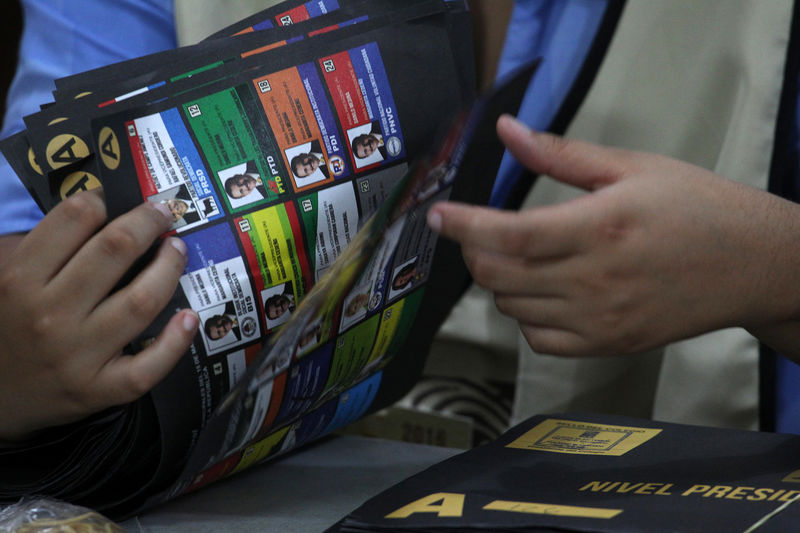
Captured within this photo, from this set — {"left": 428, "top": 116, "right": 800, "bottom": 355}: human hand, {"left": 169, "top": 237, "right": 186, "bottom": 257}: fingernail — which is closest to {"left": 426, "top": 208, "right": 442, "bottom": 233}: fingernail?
{"left": 428, "top": 116, "right": 800, "bottom": 355}: human hand

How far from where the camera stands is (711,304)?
16.6 inches

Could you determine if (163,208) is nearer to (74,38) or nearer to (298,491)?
(298,491)

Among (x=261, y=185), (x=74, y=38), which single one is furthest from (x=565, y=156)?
(x=74, y=38)

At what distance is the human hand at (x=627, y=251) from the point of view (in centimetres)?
40

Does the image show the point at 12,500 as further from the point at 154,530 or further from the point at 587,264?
the point at 587,264

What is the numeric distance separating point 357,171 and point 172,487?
246 mm

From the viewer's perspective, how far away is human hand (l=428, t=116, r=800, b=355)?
1.30ft

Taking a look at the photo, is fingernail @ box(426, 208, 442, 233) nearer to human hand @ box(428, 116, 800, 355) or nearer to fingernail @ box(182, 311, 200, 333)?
human hand @ box(428, 116, 800, 355)

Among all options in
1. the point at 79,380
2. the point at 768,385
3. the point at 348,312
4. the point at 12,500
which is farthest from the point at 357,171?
the point at 768,385

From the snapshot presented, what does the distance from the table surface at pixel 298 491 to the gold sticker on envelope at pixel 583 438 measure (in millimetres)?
115

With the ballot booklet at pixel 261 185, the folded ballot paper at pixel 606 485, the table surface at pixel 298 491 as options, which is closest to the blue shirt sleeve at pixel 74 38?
the ballot booklet at pixel 261 185

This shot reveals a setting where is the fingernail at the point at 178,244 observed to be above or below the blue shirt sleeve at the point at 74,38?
below

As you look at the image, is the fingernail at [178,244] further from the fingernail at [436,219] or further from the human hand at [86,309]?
the fingernail at [436,219]

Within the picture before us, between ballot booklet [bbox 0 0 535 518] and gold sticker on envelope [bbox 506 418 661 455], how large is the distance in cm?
14
